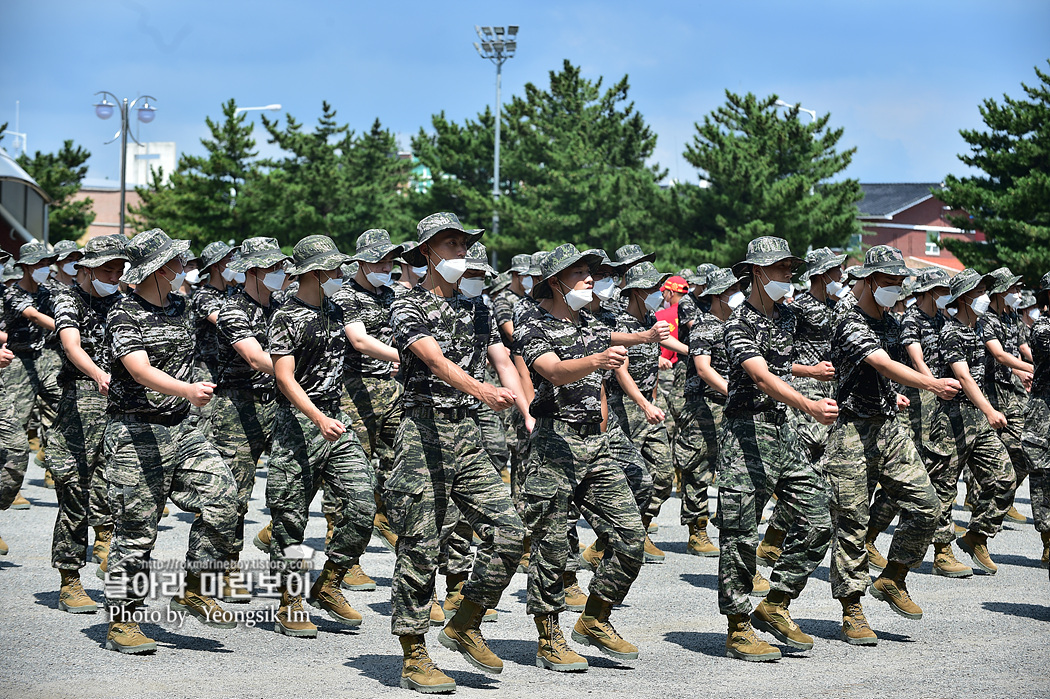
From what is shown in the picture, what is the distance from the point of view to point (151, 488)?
7.22 meters

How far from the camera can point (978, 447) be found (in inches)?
429

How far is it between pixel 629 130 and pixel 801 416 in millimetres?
38595

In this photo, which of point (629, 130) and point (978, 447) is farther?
point (629, 130)

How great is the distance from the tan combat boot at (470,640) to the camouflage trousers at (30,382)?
16.8 ft

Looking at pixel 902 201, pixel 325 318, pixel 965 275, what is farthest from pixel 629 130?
pixel 325 318

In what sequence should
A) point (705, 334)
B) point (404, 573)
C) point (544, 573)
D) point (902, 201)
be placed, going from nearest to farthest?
1. point (404, 573)
2. point (544, 573)
3. point (705, 334)
4. point (902, 201)

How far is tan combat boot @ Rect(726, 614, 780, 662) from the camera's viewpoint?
7.42m

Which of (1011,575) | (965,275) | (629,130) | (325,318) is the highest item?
(629,130)

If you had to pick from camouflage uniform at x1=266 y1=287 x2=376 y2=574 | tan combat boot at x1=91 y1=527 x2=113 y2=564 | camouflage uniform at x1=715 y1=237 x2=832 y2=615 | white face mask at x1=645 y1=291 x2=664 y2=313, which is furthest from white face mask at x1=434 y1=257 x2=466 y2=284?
white face mask at x1=645 y1=291 x2=664 y2=313

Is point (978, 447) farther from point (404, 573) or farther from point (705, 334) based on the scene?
point (404, 573)

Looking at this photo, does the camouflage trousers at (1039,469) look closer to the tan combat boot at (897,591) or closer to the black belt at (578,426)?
the tan combat boot at (897,591)

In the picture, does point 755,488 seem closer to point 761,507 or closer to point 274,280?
point 761,507

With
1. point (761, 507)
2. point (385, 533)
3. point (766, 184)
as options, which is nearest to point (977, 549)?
point (761, 507)

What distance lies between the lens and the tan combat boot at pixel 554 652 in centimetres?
709
